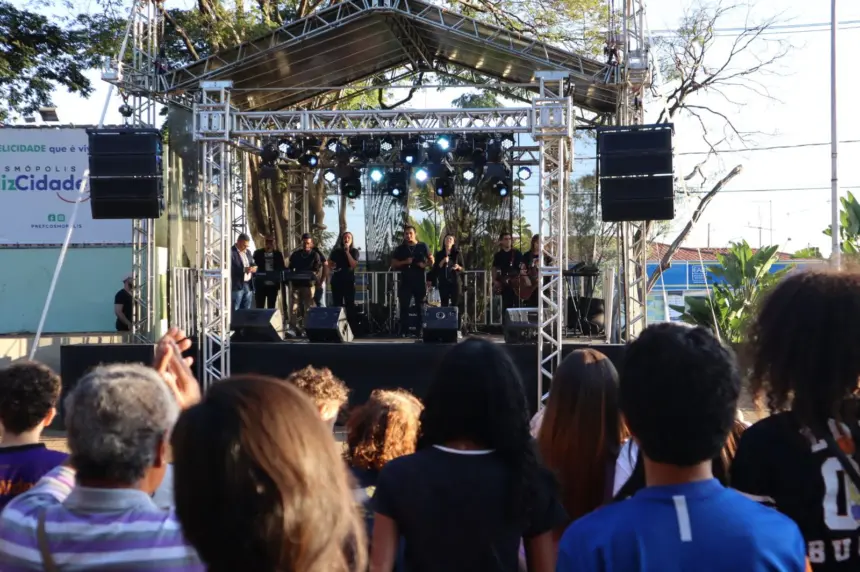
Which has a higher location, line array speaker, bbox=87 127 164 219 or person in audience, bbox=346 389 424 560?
line array speaker, bbox=87 127 164 219

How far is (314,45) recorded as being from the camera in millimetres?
11203

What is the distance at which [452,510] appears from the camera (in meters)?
2.11

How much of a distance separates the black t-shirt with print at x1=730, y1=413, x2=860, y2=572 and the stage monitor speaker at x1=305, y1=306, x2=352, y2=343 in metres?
8.81

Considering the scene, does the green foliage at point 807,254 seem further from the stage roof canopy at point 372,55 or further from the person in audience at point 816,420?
the person in audience at point 816,420

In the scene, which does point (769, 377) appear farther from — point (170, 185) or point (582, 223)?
point (582, 223)

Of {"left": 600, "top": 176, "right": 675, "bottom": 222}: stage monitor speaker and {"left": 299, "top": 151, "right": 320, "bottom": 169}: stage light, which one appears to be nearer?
{"left": 600, "top": 176, "right": 675, "bottom": 222}: stage monitor speaker

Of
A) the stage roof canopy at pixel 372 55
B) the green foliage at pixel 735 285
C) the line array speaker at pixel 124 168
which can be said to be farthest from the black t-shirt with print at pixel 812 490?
the green foliage at pixel 735 285

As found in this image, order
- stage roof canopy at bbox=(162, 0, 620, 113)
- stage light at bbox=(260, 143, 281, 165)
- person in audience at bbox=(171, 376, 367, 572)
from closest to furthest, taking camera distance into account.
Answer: person in audience at bbox=(171, 376, 367, 572), stage roof canopy at bbox=(162, 0, 620, 113), stage light at bbox=(260, 143, 281, 165)

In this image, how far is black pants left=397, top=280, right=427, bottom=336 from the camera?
488 inches

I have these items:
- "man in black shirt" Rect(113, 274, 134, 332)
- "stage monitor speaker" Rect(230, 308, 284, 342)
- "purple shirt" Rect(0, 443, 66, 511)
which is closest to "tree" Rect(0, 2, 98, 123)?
"man in black shirt" Rect(113, 274, 134, 332)

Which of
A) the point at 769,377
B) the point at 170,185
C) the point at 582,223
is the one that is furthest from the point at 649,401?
the point at 582,223

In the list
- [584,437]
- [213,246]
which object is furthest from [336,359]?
[584,437]

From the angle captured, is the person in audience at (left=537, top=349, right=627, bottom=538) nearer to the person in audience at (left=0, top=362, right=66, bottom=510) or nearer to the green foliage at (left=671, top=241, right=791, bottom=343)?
the person in audience at (left=0, top=362, right=66, bottom=510)

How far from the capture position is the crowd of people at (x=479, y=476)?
1.41 metres
